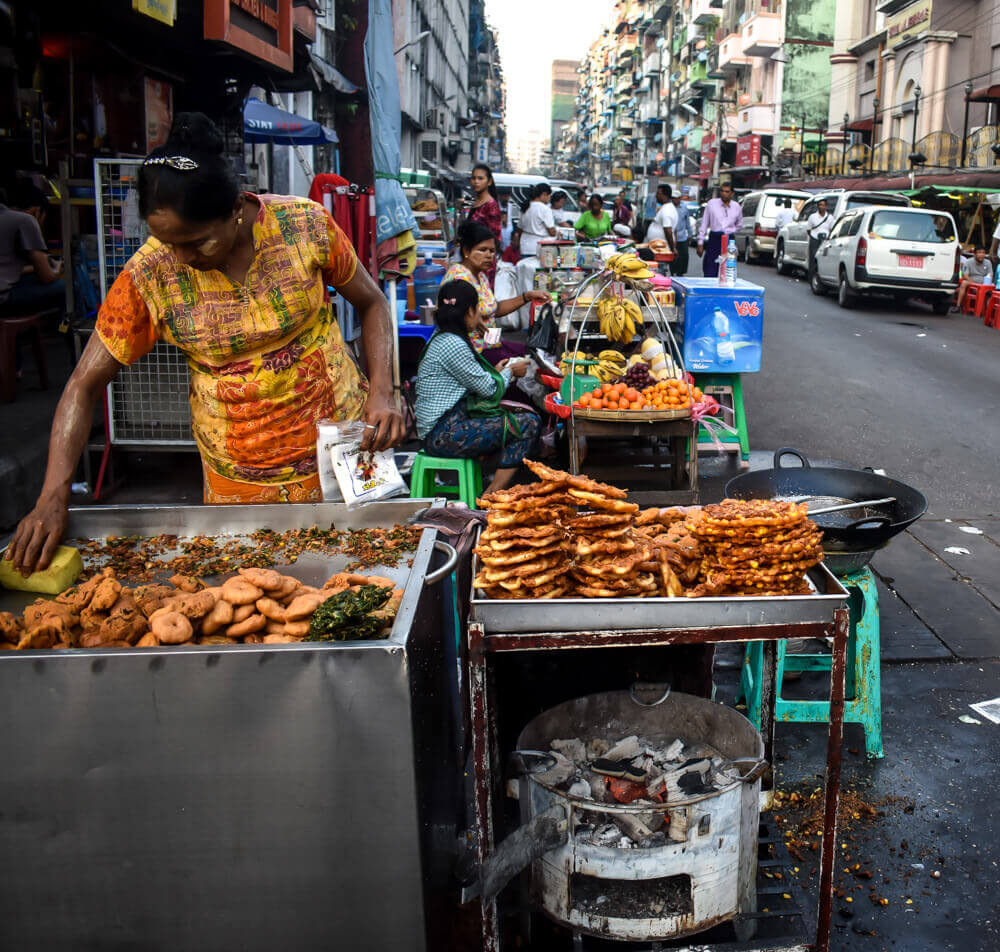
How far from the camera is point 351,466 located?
286 cm

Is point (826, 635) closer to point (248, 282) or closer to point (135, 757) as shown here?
point (135, 757)

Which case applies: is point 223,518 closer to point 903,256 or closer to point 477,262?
point 477,262

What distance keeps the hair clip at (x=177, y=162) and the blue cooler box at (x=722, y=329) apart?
5250 millimetres

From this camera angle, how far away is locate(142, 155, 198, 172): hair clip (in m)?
2.36

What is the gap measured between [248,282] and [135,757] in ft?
4.94

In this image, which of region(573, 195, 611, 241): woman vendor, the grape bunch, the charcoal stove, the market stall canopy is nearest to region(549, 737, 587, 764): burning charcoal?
the charcoal stove

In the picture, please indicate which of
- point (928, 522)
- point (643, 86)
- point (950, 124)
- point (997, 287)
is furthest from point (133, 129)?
point (643, 86)

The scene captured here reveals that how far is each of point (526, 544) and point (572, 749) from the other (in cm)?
77

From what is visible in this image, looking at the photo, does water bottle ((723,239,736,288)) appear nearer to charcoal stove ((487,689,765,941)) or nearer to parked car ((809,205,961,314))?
charcoal stove ((487,689,765,941))

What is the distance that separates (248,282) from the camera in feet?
9.32

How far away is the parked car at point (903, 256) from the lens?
53.8ft

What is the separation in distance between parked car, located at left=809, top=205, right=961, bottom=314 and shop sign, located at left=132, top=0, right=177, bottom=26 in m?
13.5

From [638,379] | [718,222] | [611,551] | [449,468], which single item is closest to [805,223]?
[718,222]

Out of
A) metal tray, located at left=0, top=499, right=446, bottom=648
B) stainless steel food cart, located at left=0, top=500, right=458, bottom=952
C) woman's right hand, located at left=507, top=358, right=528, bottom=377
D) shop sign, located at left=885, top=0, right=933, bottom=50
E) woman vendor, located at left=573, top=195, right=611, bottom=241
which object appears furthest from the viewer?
shop sign, located at left=885, top=0, right=933, bottom=50
